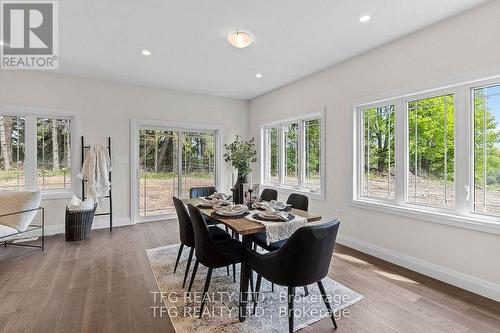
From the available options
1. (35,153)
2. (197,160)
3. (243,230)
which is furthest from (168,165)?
(243,230)

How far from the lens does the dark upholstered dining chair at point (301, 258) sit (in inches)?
63.1

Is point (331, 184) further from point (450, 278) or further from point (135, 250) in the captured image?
point (135, 250)

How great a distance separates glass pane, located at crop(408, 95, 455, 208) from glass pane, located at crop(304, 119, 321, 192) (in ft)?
4.87

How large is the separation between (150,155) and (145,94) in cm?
125

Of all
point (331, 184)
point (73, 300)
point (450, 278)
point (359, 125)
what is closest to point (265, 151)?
point (331, 184)

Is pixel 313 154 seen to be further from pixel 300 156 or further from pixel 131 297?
pixel 131 297

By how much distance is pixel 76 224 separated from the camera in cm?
388

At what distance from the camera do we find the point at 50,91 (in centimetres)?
418

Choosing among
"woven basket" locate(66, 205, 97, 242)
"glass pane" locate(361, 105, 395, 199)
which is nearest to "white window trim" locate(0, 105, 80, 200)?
"woven basket" locate(66, 205, 97, 242)

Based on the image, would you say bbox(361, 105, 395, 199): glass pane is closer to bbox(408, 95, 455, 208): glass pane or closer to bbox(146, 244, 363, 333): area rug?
bbox(408, 95, 455, 208): glass pane

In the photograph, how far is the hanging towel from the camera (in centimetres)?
416

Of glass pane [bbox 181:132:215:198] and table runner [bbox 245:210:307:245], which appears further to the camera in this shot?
glass pane [bbox 181:132:215:198]

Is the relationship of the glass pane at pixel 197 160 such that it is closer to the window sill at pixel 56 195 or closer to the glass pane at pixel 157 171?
the glass pane at pixel 157 171

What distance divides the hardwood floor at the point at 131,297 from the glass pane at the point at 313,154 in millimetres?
1382
